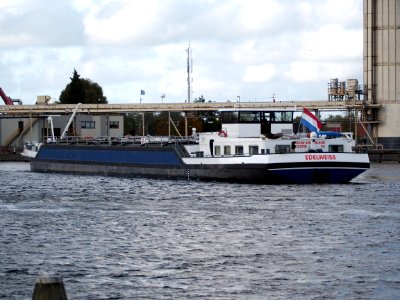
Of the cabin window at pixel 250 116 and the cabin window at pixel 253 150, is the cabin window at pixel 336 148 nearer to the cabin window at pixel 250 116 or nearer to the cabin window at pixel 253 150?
the cabin window at pixel 253 150

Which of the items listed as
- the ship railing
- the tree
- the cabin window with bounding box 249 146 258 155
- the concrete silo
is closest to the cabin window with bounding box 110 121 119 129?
the tree

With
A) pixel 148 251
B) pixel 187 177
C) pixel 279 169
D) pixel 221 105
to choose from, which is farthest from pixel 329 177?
pixel 221 105

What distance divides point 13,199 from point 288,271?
31.3 meters

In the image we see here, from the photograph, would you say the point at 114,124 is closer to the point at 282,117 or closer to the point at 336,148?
the point at 282,117

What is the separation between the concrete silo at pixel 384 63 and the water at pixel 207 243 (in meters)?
60.6

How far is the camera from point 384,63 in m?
125

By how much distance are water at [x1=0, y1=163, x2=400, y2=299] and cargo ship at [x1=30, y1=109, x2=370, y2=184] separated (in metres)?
2.13

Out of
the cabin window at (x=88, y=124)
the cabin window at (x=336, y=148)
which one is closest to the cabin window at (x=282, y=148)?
the cabin window at (x=336, y=148)

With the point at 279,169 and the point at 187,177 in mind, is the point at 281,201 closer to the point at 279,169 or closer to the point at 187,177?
the point at 279,169

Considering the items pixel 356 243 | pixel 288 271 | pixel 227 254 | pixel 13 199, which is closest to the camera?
pixel 288 271

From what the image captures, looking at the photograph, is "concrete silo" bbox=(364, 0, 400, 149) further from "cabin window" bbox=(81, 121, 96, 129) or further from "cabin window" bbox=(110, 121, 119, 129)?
"cabin window" bbox=(110, 121, 119, 129)

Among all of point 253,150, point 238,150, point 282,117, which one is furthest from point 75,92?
point 253,150

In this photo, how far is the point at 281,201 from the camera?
56.7 meters

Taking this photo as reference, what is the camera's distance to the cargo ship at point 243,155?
67.9m
